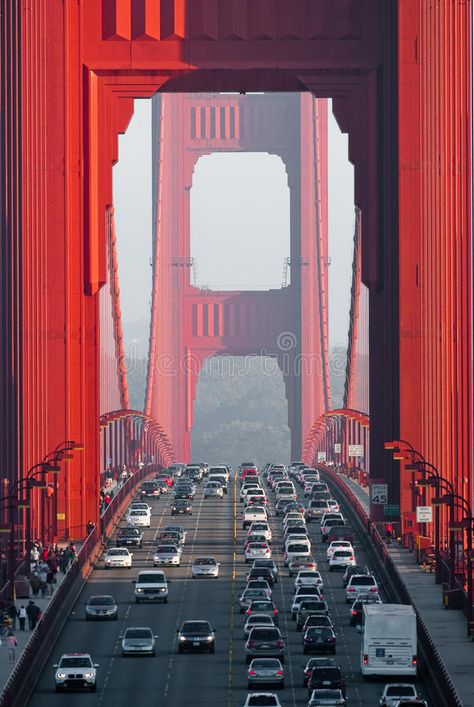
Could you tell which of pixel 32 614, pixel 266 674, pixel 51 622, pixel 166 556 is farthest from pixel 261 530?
pixel 266 674

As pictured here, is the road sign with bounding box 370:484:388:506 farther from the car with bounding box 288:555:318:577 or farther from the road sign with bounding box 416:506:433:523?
the car with bounding box 288:555:318:577

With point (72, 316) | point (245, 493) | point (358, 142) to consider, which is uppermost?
point (358, 142)

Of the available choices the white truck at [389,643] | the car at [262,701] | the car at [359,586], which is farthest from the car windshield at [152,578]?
the car at [262,701]

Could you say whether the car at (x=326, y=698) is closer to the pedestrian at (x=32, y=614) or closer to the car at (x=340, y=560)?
the pedestrian at (x=32, y=614)

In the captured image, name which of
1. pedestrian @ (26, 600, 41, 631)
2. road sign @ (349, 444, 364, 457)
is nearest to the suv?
pedestrian @ (26, 600, 41, 631)

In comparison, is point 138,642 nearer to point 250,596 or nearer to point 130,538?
point 250,596

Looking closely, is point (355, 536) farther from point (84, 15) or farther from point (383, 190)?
point (84, 15)

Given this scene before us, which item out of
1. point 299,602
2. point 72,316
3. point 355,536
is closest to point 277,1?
point 72,316
